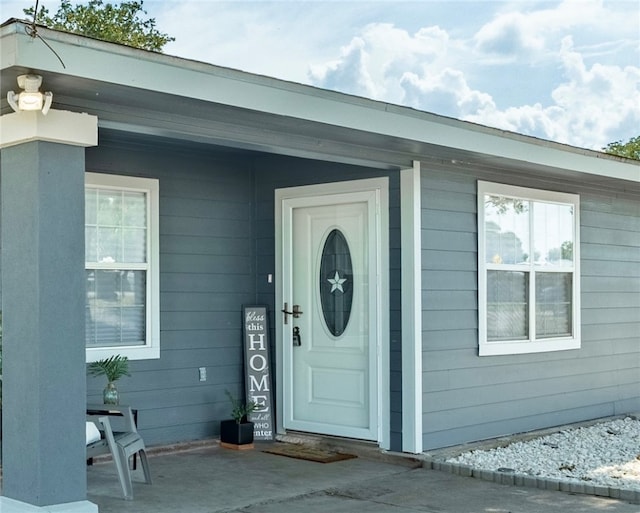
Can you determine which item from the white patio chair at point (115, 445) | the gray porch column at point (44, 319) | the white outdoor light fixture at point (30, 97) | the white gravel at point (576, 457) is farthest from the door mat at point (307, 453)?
the white outdoor light fixture at point (30, 97)

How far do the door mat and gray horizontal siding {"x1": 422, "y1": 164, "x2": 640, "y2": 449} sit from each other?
0.70 metres

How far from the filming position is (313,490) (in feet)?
19.3

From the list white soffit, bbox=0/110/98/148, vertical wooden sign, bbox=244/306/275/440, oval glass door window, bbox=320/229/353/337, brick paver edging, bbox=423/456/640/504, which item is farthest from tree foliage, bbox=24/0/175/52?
white soffit, bbox=0/110/98/148

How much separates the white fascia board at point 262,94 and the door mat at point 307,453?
8.16 ft

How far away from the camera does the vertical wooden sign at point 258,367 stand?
24.8 feet

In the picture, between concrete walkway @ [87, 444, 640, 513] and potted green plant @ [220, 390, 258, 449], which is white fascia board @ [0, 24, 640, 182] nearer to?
concrete walkway @ [87, 444, 640, 513]

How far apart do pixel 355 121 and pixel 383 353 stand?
6.63 feet

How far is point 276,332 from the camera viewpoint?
772cm

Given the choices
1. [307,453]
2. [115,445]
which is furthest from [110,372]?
[307,453]

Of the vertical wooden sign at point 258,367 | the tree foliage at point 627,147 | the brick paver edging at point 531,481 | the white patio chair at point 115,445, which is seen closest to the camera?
the white patio chair at point 115,445

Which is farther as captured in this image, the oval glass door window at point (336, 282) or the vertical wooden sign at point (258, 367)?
the vertical wooden sign at point (258, 367)

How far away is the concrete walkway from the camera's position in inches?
213

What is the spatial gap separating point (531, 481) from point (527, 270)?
2448mm

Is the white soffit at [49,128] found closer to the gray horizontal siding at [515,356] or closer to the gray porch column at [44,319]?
the gray porch column at [44,319]
